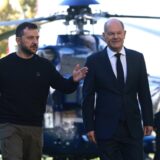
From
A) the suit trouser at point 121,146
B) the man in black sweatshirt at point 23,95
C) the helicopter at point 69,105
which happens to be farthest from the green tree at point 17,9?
the suit trouser at point 121,146

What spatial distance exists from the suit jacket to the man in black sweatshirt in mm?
281

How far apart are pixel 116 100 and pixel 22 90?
95cm

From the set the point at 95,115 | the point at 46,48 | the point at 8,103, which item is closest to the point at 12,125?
the point at 8,103

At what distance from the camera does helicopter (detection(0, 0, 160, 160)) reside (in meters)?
9.80

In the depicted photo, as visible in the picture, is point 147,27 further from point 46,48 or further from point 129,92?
point 129,92

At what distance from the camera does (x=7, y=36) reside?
30.7 ft

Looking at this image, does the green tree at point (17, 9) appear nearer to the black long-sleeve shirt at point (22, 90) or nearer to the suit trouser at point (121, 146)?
the black long-sleeve shirt at point (22, 90)

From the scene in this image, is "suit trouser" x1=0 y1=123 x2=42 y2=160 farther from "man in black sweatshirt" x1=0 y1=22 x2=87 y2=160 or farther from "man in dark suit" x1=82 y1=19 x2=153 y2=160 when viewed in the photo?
"man in dark suit" x1=82 y1=19 x2=153 y2=160

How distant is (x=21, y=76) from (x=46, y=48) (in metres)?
3.50

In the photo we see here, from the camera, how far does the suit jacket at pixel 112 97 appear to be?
6113mm

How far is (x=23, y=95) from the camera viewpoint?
659 centimetres

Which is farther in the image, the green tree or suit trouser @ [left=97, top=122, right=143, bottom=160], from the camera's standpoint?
the green tree

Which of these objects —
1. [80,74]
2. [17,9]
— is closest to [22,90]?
[80,74]

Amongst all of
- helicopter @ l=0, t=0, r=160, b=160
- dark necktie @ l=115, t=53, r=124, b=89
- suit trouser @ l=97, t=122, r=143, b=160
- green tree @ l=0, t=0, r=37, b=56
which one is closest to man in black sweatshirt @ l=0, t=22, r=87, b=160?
dark necktie @ l=115, t=53, r=124, b=89
